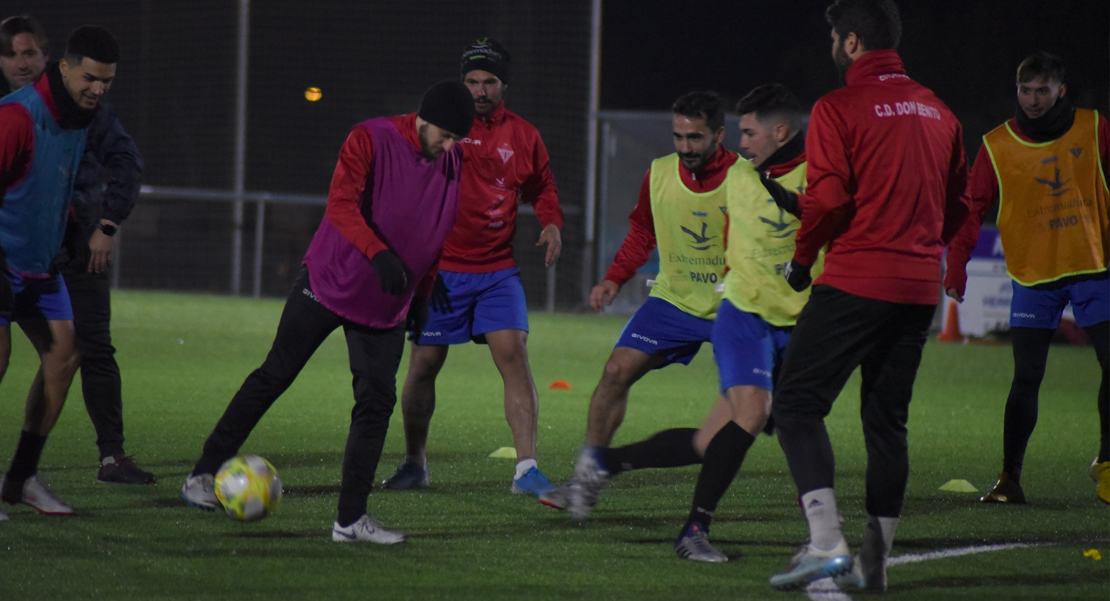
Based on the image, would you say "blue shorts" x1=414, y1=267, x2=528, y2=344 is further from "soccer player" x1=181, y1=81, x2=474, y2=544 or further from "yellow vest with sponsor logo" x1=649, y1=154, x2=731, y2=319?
"soccer player" x1=181, y1=81, x2=474, y2=544

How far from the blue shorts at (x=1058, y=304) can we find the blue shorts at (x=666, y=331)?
69.0 inches

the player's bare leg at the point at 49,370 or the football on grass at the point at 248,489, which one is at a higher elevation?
the player's bare leg at the point at 49,370

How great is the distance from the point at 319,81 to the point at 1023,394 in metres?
18.8

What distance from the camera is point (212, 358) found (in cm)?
1213

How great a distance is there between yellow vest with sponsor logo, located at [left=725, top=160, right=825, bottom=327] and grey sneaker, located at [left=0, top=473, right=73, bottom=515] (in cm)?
292

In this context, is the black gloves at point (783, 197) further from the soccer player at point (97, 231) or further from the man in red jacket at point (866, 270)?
the soccer player at point (97, 231)

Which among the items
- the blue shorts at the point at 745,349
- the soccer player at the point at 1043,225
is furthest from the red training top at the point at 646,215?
the soccer player at the point at 1043,225

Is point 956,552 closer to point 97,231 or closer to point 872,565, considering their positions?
point 872,565

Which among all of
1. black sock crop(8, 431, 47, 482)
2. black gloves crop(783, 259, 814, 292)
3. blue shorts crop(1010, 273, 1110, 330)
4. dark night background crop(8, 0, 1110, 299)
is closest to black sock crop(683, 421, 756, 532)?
black gloves crop(783, 259, 814, 292)

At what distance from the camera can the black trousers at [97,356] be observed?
6.09 m

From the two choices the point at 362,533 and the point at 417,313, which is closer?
the point at 362,533

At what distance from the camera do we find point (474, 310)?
21.4 ft

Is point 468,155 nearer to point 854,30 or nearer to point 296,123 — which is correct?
point 854,30

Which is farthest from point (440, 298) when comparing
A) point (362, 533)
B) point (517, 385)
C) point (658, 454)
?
point (362, 533)
